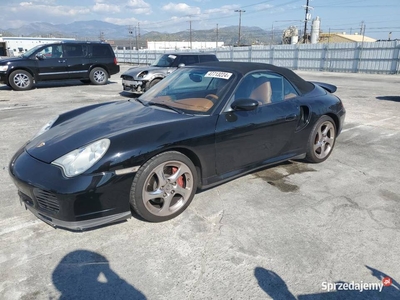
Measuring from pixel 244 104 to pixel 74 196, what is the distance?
1823mm

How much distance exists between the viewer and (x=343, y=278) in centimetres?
220

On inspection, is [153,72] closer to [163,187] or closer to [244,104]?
[244,104]

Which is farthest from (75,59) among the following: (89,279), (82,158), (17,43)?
(17,43)

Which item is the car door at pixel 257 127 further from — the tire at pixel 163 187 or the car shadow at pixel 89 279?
the car shadow at pixel 89 279

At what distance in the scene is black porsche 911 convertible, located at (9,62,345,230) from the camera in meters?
2.48

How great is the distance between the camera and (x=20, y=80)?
39.9 feet

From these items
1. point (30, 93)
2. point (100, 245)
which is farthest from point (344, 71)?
point (100, 245)

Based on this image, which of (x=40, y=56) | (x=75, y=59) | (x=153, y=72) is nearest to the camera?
(x=153, y=72)

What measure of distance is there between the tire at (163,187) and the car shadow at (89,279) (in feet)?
1.84

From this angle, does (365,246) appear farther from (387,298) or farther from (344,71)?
(344,71)

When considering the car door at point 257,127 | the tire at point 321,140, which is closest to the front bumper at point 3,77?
the car door at point 257,127

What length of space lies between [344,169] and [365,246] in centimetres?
185

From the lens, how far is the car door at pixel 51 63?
12.3 m

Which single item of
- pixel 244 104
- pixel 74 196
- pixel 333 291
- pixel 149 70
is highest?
pixel 149 70
